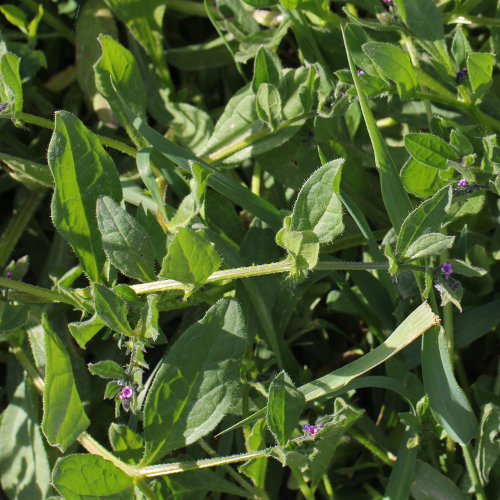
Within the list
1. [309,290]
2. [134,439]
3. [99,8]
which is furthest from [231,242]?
[99,8]

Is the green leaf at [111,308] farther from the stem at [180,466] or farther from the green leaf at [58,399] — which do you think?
the stem at [180,466]

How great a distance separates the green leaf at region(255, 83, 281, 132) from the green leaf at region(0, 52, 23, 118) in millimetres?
568

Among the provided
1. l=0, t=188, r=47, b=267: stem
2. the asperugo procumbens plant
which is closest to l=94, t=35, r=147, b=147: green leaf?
the asperugo procumbens plant

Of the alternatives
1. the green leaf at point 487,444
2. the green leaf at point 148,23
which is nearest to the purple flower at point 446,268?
the green leaf at point 487,444

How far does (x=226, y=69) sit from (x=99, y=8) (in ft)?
1.51

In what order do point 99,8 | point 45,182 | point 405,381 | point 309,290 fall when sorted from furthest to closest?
point 99,8, point 309,290, point 45,182, point 405,381

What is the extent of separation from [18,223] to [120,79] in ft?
2.10

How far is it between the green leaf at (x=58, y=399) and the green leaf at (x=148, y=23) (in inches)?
41.4

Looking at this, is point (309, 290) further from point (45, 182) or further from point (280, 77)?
point (45, 182)

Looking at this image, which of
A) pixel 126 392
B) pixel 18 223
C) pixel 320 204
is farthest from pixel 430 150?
pixel 18 223

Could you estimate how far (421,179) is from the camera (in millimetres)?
1596

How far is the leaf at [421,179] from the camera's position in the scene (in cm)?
158

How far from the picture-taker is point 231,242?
1842 millimetres

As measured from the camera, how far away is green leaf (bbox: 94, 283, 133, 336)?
1.35 meters
